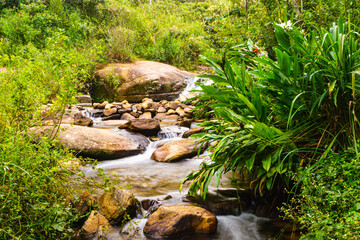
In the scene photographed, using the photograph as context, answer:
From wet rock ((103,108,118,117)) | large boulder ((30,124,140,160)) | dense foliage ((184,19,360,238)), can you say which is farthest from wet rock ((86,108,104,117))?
dense foliage ((184,19,360,238))

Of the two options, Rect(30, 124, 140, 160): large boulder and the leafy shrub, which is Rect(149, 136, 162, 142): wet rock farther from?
the leafy shrub

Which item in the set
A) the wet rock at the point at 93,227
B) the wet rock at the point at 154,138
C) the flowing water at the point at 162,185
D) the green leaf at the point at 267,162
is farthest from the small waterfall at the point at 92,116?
the green leaf at the point at 267,162

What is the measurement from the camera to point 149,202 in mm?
3529

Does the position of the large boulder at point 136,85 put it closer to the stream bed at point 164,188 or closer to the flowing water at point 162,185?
the flowing water at point 162,185

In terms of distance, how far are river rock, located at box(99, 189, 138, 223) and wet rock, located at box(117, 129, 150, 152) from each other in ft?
9.77

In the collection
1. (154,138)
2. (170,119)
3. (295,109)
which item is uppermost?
(295,109)

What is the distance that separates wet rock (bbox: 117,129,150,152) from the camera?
6.37 metres

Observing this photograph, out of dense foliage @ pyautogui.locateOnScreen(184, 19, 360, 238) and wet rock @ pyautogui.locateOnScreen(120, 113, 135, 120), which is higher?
dense foliage @ pyautogui.locateOnScreen(184, 19, 360, 238)

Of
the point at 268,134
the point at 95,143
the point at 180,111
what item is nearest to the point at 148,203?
the point at 268,134

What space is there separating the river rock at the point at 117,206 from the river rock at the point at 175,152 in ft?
7.39

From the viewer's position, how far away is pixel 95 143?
555 centimetres

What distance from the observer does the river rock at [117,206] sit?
3061mm

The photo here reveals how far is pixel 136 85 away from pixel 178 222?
9088 mm

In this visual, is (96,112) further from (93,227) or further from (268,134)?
(268,134)
